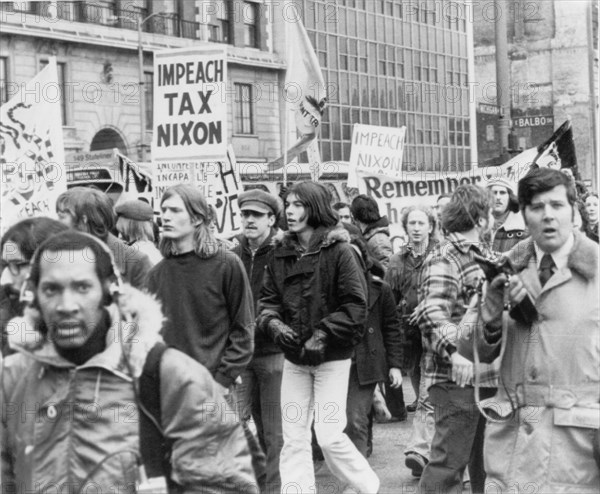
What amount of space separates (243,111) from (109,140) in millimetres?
6338

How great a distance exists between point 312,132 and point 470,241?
301 inches

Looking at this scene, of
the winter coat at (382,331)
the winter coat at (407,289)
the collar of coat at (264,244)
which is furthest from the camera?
the winter coat at (407,289)

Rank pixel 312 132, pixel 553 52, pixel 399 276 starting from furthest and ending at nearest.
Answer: pixel 553 52
pixel 312 132
pixel 399 276

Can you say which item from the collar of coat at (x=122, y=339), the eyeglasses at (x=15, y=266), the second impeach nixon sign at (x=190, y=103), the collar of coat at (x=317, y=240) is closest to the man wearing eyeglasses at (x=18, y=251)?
the eyeglasses at (x=15, y=266)

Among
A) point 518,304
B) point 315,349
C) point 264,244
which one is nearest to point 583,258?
point 518,304

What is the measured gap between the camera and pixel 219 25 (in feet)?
144

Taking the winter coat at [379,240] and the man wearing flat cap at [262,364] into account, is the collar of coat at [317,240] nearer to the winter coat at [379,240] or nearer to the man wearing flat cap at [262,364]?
the man wearing flat cap at [262,364]

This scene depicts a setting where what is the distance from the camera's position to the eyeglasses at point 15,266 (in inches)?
175

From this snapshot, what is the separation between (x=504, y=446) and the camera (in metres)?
5.07

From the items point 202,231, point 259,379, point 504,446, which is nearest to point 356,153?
point 259,379

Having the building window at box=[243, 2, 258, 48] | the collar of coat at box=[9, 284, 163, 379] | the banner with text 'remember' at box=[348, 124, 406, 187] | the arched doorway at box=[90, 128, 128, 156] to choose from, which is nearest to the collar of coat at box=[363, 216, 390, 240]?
the banner with text 'remember' at box=[348, 124, 406, 187]

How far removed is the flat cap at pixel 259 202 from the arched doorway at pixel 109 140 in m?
30.9

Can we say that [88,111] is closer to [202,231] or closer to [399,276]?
[399,276]

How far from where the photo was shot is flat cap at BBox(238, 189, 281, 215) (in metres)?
7.77
